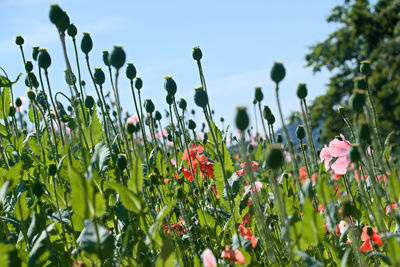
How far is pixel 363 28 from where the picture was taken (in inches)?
673

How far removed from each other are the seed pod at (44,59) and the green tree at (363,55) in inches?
563

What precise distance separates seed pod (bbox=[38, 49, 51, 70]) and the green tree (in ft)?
46.9

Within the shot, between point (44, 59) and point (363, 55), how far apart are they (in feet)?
57.4

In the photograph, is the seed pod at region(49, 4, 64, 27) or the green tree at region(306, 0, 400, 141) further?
the green tree at region(306, 0, 400, 141)

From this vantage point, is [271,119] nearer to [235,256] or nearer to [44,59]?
[235,256]

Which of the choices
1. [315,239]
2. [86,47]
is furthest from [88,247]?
[86,47]

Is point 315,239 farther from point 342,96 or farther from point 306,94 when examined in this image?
point 342,96

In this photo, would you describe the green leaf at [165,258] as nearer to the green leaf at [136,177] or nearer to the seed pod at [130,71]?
the green leaf at [136,177]

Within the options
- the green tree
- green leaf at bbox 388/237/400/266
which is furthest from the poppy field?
the green tree

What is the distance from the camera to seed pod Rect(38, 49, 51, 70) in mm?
1405

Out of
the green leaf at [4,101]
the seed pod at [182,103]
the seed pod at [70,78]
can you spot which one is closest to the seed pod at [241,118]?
the seed pod at [70,78]

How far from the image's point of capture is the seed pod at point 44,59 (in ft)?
4.61

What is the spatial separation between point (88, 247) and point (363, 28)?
18013 mm

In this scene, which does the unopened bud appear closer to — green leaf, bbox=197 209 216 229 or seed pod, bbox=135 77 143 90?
green leaf, bbox=197 209 216 229
